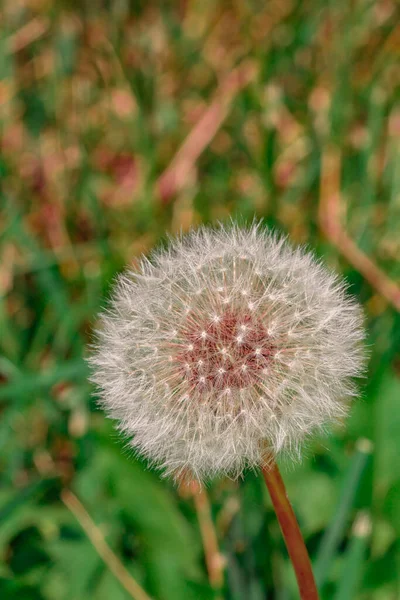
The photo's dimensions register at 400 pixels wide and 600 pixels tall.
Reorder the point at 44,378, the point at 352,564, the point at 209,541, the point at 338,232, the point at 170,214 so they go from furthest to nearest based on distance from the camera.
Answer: the point at 170,214 < the point at 338,232 < the point at 44,378 < the point at 209,541 < the point at 352,564

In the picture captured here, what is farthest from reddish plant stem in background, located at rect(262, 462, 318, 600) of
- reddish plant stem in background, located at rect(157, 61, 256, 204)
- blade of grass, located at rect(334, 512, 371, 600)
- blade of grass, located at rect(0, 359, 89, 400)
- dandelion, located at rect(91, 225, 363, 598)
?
reddish plant stem in background, located at rect(157, 61, 256, 204)

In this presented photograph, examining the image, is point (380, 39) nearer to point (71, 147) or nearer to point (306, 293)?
point (71, 147)

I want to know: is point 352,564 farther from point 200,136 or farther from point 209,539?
point 200,136

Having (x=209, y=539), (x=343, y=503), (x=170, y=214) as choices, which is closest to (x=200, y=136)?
(x=170, y=214)

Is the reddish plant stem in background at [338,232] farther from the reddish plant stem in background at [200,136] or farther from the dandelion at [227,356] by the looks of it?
the dandelion at [227,356]

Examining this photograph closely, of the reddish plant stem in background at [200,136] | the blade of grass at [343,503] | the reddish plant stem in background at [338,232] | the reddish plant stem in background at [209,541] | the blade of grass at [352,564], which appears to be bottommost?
the blade of grass at [352,564]

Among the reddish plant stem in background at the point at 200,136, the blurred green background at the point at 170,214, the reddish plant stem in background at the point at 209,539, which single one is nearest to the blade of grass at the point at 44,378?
the blurred green background at the point at 170,214

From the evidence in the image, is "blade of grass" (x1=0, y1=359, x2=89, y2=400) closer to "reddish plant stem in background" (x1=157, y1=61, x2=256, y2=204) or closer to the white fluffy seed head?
the white fluffy seed head
